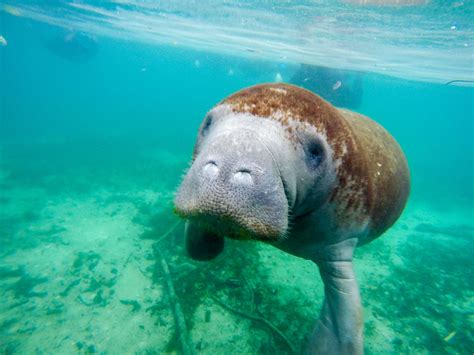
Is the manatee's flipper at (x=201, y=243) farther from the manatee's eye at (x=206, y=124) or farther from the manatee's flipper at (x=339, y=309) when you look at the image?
the manatee's eye at (x=206, y=124)

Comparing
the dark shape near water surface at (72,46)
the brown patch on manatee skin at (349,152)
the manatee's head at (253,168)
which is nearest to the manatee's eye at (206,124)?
the manatee's head at (253,168)

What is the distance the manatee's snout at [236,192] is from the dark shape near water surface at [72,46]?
111ft

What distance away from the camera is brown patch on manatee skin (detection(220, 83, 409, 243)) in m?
1.95

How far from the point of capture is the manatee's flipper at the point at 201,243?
3007 millimetres

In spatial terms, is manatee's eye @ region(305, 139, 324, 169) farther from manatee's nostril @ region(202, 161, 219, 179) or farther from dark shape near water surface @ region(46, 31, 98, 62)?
dark shape near water surface @ region(46, 31, 98, 62)

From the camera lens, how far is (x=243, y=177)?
1.47 metres

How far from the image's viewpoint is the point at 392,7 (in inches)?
379

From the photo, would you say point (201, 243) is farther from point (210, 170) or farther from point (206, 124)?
point (210, 170)

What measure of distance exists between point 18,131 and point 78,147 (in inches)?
377

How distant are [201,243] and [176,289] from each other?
2364mm

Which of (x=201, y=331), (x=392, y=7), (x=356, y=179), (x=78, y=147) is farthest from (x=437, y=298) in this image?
(x=78, y=147)

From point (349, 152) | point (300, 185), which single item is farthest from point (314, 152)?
point (349, 152)

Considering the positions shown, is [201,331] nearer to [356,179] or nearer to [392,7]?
[356,179]

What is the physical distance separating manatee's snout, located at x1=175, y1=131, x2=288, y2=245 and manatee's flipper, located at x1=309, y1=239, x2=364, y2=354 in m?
1.50
